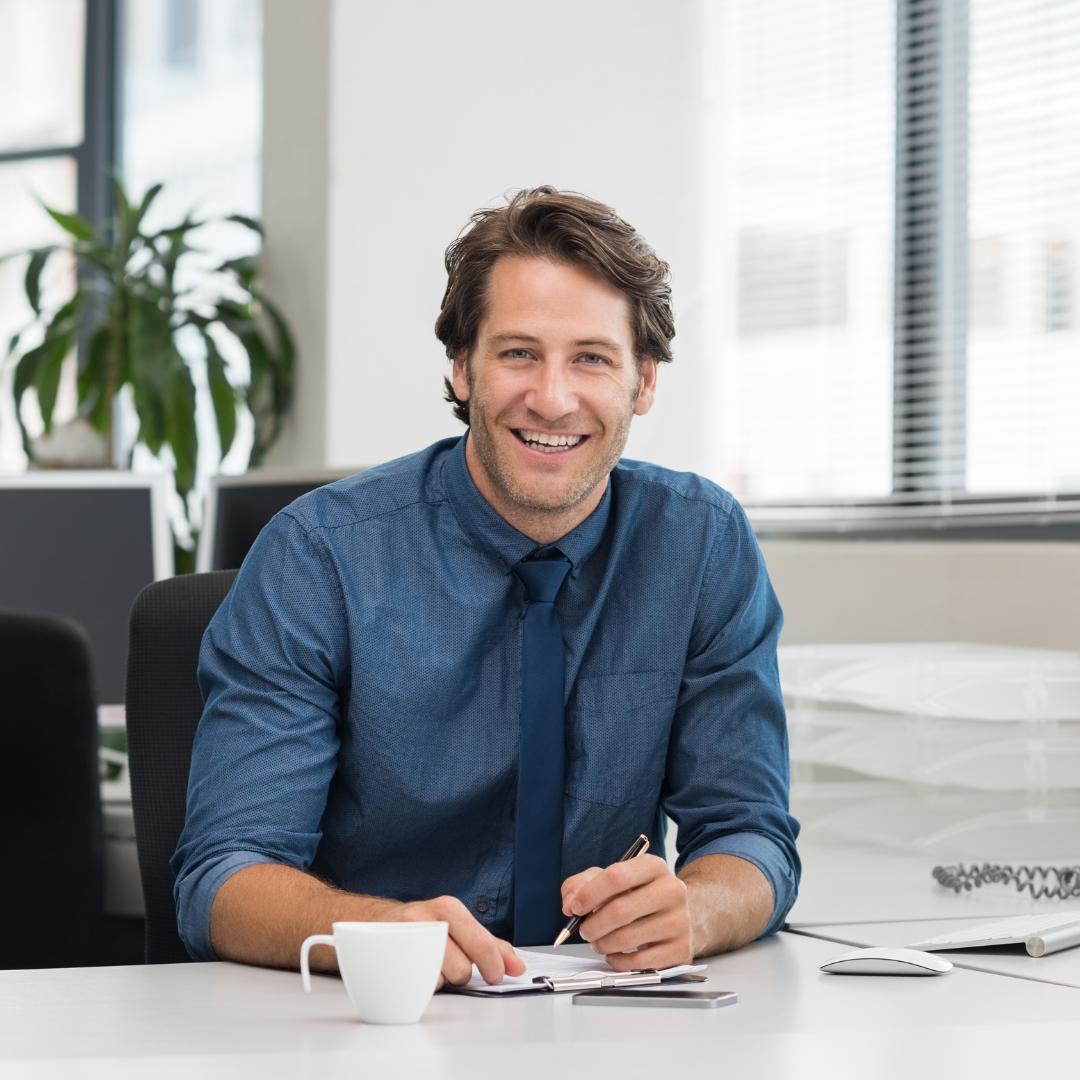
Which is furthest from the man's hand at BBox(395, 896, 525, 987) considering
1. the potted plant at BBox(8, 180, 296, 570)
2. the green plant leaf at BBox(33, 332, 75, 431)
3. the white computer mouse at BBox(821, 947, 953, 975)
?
the green plant leaf at BBox(33, 332, 75, 431)

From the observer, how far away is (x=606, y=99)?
3.23 metres

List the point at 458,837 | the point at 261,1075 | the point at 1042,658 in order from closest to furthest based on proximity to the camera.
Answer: the point at 261,1075, the point at 458,837, the point at 1042,658

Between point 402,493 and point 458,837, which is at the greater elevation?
point 402,493

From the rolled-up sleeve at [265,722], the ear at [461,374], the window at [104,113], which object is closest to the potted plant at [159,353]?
the window at [104,113]

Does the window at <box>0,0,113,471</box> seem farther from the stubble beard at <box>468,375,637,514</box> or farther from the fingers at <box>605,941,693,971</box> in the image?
the fingers at <box>605,941,693,971</box>

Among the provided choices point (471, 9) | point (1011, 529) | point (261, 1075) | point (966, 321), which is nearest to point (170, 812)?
point (261, 1075)

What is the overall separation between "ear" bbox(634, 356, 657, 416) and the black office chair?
870mm

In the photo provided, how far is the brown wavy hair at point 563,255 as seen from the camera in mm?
1464

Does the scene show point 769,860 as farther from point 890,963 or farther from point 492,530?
point 492,530

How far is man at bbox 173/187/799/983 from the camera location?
1.35 m

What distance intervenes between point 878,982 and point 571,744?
19.1 inches

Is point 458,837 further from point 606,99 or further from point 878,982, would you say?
point 606,99

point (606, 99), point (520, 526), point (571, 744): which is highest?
point (606, 99)

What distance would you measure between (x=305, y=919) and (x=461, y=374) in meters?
0.68
